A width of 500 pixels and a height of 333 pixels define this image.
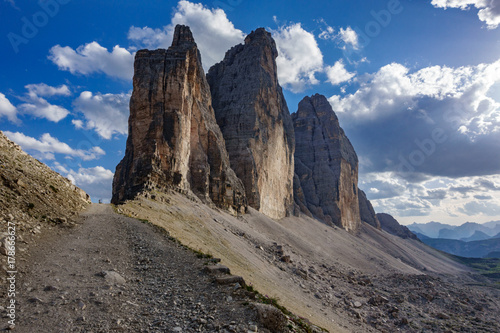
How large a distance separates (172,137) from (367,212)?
12031cm

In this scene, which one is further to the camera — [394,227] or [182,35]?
[394,227]

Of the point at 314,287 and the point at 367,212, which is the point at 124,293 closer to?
the point at 314,287

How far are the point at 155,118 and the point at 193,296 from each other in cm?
3806

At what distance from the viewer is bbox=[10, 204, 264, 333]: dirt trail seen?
23.7 ft

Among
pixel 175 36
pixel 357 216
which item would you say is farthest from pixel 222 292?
pixel 357 216

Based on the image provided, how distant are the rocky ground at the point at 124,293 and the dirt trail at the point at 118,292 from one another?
0.06ft

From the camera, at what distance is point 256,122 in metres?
72.1

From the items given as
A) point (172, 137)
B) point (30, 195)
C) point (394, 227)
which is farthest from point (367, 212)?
point (30, 195)

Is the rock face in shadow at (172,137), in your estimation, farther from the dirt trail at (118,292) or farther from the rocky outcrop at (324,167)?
the rocky outcrop at (324,167)

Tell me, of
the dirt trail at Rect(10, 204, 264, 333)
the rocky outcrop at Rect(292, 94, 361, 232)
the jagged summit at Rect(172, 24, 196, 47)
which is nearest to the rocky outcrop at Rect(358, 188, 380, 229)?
the rocky outcrop at Rect(292, 94, 361, 232)

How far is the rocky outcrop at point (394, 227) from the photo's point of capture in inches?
6329

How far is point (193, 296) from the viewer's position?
9328mm

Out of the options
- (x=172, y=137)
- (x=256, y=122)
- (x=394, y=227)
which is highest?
(x=256, y=122)

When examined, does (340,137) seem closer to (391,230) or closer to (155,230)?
(391,230)
